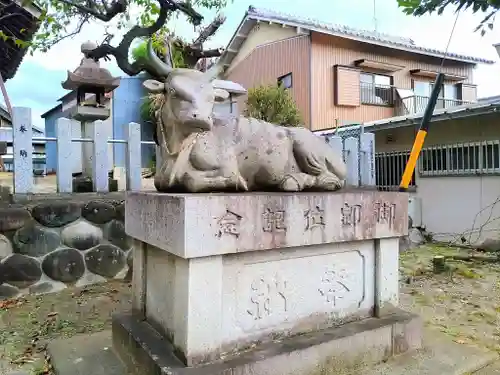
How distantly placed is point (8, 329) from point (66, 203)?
1.62 metres

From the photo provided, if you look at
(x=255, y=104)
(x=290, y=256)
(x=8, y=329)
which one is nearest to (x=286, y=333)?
(x=290, y=256)

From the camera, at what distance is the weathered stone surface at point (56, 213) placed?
472 cm

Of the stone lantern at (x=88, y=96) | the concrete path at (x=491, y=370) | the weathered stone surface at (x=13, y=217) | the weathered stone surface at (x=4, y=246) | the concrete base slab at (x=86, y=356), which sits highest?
the stone lantern at (x=88, y=96)

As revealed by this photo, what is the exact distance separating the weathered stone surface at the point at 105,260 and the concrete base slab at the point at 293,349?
6.94 ft

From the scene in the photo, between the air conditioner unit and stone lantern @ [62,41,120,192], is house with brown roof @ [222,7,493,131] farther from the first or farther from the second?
stone lantern @ [62,41,120,192]

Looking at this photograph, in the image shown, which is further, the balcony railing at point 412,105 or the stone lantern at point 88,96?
the balcony railing at point 412,105

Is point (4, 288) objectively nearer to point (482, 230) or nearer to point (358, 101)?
point (482, 230)

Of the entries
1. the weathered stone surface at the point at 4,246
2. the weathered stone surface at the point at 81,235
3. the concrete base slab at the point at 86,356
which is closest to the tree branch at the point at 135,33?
the weathered stone surface at the point at 81,235

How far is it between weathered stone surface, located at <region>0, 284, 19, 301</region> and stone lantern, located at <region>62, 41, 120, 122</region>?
102 inches

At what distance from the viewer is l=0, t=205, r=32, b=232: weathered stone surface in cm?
450

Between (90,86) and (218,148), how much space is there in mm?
4165

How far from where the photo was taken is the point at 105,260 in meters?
5.09

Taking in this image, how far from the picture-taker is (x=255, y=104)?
1306 centimetres

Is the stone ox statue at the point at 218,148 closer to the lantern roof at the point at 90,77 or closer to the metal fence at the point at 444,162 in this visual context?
the lantern roof at the point at 90,77
